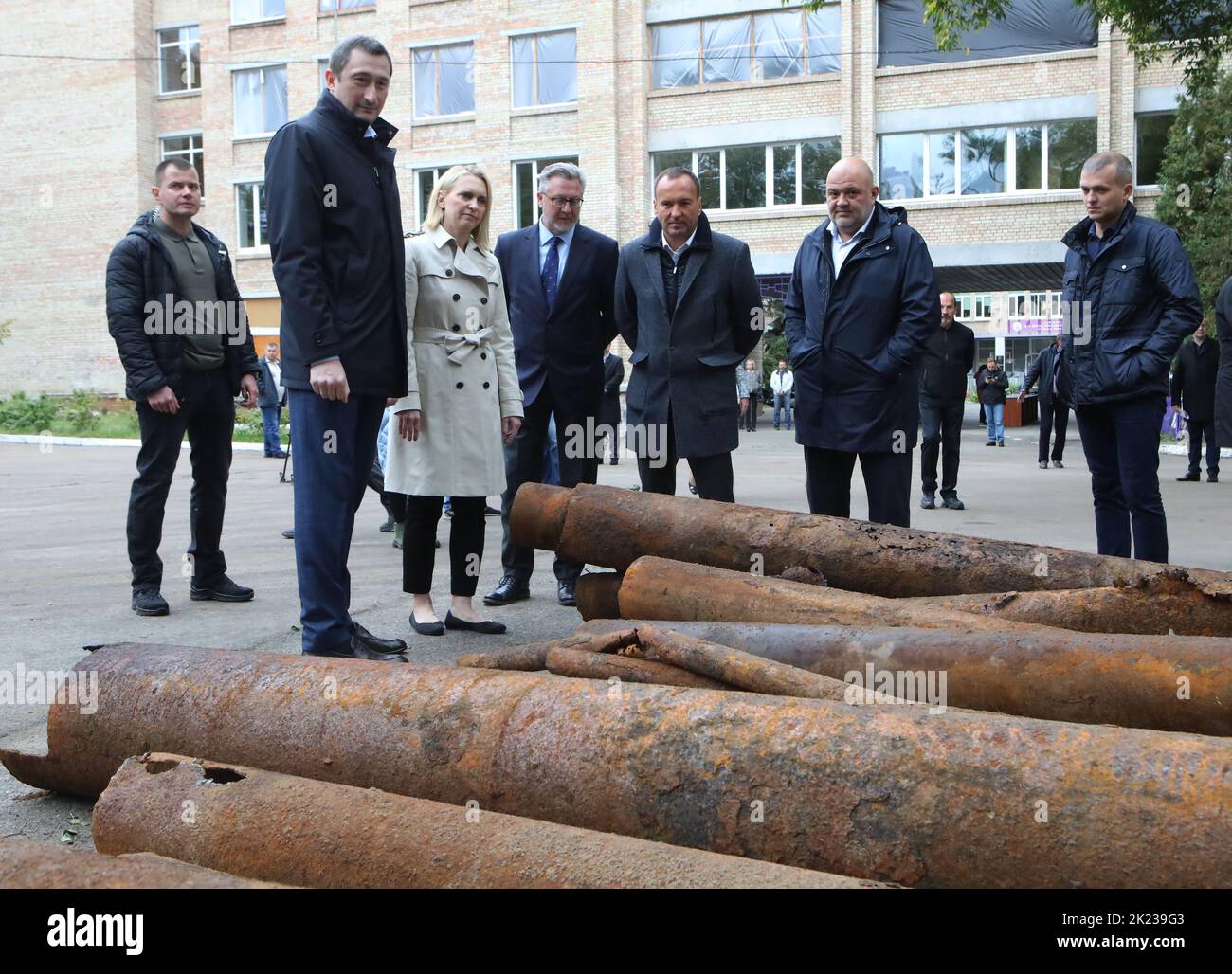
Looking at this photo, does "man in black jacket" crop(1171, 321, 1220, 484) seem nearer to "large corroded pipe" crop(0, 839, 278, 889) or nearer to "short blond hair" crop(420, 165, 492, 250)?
"short blond hair" crop(420, 165, 492, 250)

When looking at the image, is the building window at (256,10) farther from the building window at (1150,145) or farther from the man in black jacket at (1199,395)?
the man in black jacket at (1199,395)

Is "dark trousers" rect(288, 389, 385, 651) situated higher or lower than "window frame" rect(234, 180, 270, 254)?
lower

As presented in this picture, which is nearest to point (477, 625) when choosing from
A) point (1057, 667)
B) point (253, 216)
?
point (1057, 667)

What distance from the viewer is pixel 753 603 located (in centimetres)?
364

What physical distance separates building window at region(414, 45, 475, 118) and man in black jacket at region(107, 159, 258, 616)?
30572 millimetres

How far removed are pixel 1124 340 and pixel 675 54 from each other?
2991 cm

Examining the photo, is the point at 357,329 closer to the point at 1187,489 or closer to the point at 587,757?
the point at 587,757

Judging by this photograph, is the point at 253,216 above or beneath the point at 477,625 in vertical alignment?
above

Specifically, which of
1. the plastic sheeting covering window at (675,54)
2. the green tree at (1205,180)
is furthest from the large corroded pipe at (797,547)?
the plastic sheeting covering window at (675,54)

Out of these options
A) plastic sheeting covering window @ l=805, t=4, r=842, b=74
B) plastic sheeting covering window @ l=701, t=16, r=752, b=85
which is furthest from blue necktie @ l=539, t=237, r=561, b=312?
plastic sheeting covering window @ l=701, t=16, r=752, b=85

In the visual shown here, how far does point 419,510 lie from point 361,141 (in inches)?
64.6

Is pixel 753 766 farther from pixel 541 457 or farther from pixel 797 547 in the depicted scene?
pixel 541 457

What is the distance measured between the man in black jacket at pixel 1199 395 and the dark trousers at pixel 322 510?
12.5 m

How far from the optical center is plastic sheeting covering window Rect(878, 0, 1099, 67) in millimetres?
29938
